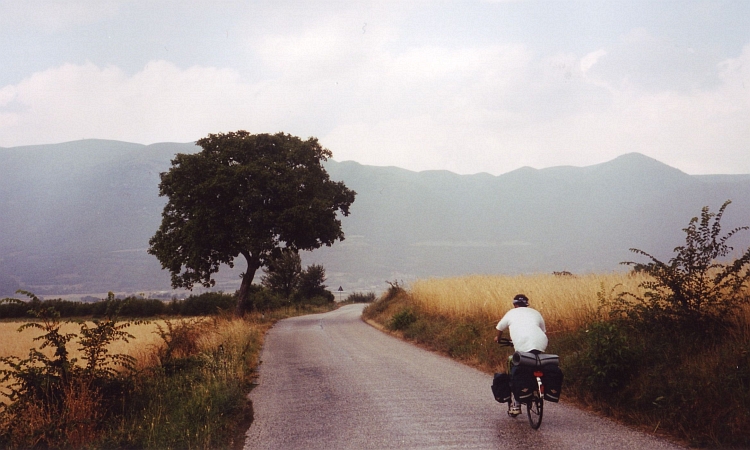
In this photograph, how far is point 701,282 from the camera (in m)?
10.0

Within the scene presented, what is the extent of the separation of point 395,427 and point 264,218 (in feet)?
80.8

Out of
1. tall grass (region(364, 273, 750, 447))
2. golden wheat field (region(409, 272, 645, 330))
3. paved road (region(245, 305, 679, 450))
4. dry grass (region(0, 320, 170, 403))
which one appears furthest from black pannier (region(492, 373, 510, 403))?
dry grass (region(0, 320, 170, 403))

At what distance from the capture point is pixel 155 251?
34219 mm

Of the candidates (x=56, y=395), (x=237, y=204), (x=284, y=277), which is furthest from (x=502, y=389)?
(x=284, y=277)

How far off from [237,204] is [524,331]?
2585 centimetres

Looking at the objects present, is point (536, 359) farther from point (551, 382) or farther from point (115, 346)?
point (115, 346)

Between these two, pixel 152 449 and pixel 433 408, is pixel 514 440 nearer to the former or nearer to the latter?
pixel 433 408

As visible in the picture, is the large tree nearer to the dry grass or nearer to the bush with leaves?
the dry grass

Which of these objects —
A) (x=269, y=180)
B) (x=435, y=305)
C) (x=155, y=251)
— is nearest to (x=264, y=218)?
(x=269, y=180)

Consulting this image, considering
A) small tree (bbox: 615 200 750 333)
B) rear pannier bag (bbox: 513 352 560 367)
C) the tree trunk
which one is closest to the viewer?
rear pannier bag (bbox: 513 352 560 367)

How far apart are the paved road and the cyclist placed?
890mm

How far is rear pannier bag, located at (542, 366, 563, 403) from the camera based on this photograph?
7688mm

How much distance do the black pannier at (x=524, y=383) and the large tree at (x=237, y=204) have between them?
24.4 meters

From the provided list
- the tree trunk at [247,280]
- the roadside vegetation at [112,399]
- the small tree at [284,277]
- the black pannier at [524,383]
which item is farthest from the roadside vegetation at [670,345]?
the small tree at [284,277]
